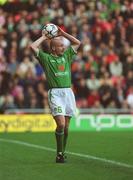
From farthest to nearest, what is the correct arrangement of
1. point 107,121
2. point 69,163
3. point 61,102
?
1. point 107,121
2. point 61,102
3. point 69,163

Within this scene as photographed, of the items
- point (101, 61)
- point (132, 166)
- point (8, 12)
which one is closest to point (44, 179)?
point (132, 166)

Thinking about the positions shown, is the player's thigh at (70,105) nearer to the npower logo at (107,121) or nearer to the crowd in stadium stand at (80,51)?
the crowd in stadium stand at (80,51)

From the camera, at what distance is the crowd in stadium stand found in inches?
909

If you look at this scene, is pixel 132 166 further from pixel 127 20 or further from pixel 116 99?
pixel 127 20

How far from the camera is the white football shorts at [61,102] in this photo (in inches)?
464

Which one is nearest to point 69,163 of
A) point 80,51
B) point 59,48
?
point 59,48

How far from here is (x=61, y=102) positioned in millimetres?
11898

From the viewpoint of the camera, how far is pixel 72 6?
2573 cm

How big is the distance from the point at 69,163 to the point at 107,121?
11784 millimetres

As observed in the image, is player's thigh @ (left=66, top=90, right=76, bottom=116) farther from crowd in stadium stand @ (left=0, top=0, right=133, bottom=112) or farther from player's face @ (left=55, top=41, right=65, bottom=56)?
crowd in stadium stand @ (left=0, top=0, right=133, bottom=112)

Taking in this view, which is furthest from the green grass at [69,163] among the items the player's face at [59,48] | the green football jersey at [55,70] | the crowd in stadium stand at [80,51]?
the crowd in stadium stand at [80,51]

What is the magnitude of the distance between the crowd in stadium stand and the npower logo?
433mm

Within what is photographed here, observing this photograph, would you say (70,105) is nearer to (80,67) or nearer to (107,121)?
(107,121)

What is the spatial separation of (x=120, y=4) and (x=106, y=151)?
42.7ft
